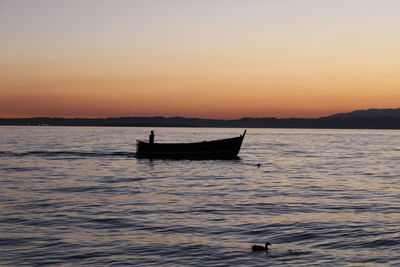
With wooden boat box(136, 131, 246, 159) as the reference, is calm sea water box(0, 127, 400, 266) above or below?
below

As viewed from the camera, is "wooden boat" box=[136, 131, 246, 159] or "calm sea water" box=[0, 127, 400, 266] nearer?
"calm sea water" box=[0, 127, 400, 266]

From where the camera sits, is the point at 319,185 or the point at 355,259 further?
the point at 319,185

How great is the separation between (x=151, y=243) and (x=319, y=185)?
710 inches

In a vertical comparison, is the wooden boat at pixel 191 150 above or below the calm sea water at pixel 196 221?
above

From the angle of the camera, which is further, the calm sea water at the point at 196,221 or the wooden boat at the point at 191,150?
the wooden boat at the point at 191,150

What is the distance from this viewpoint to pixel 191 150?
4859 cm

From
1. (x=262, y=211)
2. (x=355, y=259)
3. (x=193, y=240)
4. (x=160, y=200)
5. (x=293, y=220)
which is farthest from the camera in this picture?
(x=160, y=200)

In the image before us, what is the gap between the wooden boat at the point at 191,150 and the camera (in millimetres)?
48500

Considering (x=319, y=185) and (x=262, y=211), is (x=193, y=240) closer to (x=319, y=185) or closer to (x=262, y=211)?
(x=262, y=211)

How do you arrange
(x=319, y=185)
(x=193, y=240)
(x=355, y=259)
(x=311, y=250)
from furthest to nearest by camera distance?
(x=319, y=185)
(x=193, y=240)
(x=311, y=250)
(x=355, y=259)

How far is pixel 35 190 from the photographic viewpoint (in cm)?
2586

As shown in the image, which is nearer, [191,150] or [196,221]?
[196,221]

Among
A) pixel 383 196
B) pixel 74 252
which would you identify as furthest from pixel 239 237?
pixel 383 196

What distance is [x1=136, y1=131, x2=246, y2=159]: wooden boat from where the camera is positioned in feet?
159
